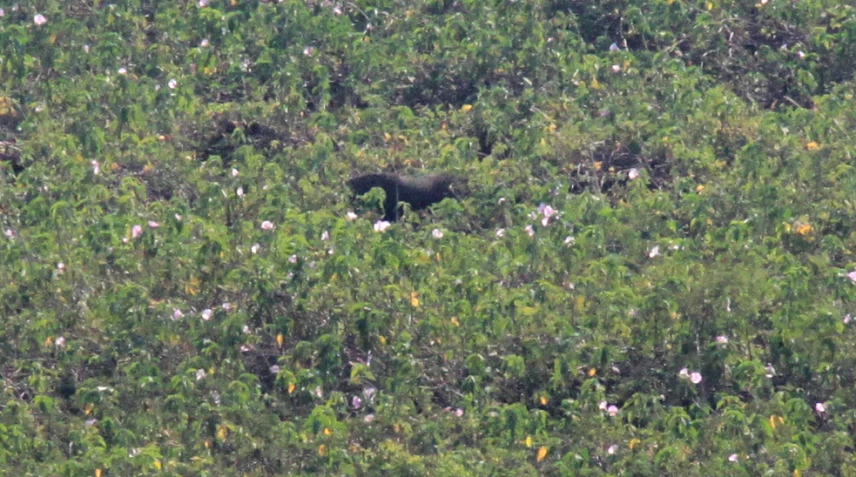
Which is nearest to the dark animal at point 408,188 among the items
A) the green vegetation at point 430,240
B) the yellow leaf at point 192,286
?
the green vegetation at point 430,240

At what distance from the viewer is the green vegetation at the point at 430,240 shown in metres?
4.76

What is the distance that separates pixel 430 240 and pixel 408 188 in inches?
27.5

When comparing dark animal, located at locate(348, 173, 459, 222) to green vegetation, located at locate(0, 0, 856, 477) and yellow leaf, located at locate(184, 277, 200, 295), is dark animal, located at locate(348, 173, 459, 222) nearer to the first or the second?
green vegetation, located at locate(0, 0, 856, 477)

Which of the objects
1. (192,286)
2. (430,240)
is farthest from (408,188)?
(192,286)

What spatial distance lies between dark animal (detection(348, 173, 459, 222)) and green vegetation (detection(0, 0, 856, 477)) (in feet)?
0.24

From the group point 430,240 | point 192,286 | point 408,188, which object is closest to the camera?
point 192,286

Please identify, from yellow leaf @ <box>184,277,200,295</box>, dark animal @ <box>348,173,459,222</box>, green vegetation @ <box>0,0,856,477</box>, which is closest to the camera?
green vegetation @ <box>0,0,856,477</box>

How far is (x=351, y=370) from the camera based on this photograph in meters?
5.03

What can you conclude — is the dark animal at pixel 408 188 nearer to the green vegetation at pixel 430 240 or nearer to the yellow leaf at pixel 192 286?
the green vegetation at pixel 430 240

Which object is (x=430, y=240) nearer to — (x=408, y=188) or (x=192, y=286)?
(x=408, y=188)

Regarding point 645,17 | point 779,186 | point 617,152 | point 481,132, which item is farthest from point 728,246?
point 645,17

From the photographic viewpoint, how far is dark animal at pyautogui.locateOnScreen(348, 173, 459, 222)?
628 centimetres

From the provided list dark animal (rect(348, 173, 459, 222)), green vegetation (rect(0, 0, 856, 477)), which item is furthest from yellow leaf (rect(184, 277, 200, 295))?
dark animal (rect(348, 173, 459, 222))

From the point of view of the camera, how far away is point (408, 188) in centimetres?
629
